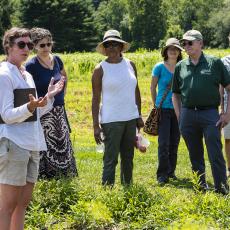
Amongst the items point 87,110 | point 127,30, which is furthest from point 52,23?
point 87,110

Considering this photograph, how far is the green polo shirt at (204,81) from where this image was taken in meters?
6.91

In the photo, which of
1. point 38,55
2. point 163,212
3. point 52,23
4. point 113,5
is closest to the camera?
point 163,212

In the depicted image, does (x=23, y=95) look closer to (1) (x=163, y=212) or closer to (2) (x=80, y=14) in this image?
(1) (x=163, y=212)

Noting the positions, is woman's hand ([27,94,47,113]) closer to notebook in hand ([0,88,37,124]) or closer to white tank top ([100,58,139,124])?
notebook in hand ([0,88,37,124])

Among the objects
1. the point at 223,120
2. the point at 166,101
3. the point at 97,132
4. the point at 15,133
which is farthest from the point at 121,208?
the point at 166,101

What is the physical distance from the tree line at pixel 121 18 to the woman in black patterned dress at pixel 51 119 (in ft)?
202

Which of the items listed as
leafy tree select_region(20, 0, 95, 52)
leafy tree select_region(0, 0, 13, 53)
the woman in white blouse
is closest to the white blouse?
the woman in white blouse

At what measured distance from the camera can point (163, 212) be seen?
5.59 meters

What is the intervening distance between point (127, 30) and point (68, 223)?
354ft

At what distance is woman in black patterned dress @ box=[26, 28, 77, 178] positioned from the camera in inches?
266

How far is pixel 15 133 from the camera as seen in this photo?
4.88m

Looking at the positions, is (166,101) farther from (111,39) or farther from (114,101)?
(111,39)

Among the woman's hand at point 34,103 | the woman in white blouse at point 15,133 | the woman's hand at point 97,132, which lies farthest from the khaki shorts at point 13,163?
the woman's hand at point 97,132

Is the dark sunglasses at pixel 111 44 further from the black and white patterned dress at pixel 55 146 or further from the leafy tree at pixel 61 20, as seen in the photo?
the leafy tree at pixel 61 20
